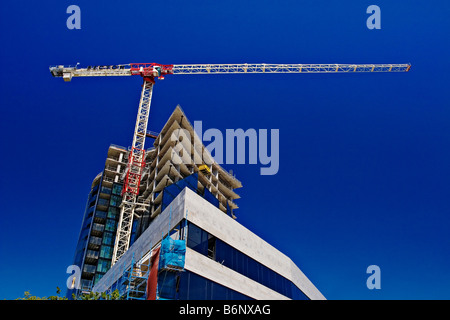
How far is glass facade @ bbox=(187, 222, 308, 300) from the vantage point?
31.3 meters

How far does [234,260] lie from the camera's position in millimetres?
35344

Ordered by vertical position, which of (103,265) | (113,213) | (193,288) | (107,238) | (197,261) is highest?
(113,213)

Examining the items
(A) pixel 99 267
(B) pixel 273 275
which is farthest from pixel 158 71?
(B) pixel 273 275

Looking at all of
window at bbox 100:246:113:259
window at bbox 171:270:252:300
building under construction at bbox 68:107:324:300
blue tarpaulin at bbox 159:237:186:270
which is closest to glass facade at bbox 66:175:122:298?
window at bbox 100:246:113:259

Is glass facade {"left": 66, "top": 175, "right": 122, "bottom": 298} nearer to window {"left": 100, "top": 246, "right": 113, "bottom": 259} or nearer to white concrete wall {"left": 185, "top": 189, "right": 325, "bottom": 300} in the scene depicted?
window {"left": 100, "top": 246, "right": 113, "bottom": 259}

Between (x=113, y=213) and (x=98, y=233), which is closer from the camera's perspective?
(x=98, y=233)

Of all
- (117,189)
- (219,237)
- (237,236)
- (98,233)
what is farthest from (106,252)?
(219,237)

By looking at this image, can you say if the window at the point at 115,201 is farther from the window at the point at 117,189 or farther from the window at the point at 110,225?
the window at the point at 110,225

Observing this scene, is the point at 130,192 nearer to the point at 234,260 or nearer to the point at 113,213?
the point at 113,213

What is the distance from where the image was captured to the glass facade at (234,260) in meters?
31.3

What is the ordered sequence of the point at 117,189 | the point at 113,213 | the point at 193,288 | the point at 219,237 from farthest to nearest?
the point at 117,189 → the point at 113,213 → the point at 219,237 → the point at 193,288

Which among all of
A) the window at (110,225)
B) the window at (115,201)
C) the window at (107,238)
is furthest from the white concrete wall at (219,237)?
the window at (115,201)

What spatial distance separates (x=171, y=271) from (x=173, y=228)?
4.16 meters

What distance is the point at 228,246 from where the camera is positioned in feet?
115
